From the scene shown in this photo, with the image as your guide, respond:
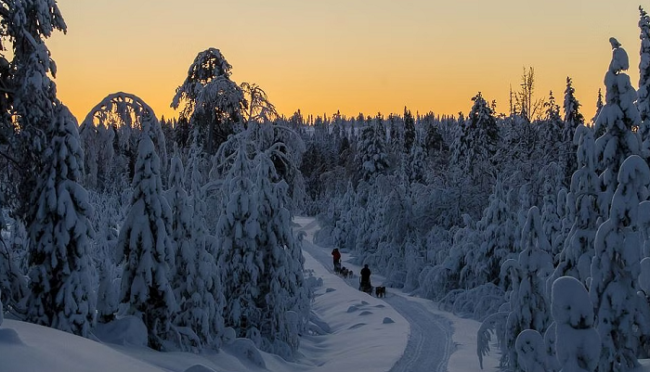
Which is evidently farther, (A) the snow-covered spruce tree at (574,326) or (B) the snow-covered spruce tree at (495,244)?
(B) the snow-covered spruce tree at (495,244)

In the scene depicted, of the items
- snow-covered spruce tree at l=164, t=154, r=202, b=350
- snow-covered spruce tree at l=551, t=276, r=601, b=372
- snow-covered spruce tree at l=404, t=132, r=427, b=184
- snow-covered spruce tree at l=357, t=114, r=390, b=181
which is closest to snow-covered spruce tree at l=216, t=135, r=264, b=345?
snow-covered spruce tree at l=164, t=154, r=202, b=350

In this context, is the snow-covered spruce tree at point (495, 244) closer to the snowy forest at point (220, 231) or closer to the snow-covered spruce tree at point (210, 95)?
the snowy forest at point (220, 231)

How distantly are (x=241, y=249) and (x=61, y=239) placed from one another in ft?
24.8

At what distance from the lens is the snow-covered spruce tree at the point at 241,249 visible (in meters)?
19.1

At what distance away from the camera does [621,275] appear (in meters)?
Answer: 11.0

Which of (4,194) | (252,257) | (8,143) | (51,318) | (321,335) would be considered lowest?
(321,335)

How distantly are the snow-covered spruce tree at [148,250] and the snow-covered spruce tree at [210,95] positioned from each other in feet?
15.7

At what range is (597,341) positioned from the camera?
25.3 ft

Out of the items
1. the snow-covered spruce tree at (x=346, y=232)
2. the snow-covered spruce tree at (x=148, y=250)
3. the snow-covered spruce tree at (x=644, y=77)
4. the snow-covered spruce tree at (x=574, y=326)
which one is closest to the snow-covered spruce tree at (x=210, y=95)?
the snow-covered spruce tree at (x=148, y=250)

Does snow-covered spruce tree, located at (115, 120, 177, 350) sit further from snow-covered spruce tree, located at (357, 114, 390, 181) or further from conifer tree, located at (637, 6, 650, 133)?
snow-covered spruce tree, located at (357, 114, 390, 181)

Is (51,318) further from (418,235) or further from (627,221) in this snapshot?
(418,235)

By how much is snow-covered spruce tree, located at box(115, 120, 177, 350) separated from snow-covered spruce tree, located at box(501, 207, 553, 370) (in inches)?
296

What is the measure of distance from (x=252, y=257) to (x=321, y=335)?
19.2 ft

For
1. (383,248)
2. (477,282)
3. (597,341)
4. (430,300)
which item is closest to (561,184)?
(477,282)
